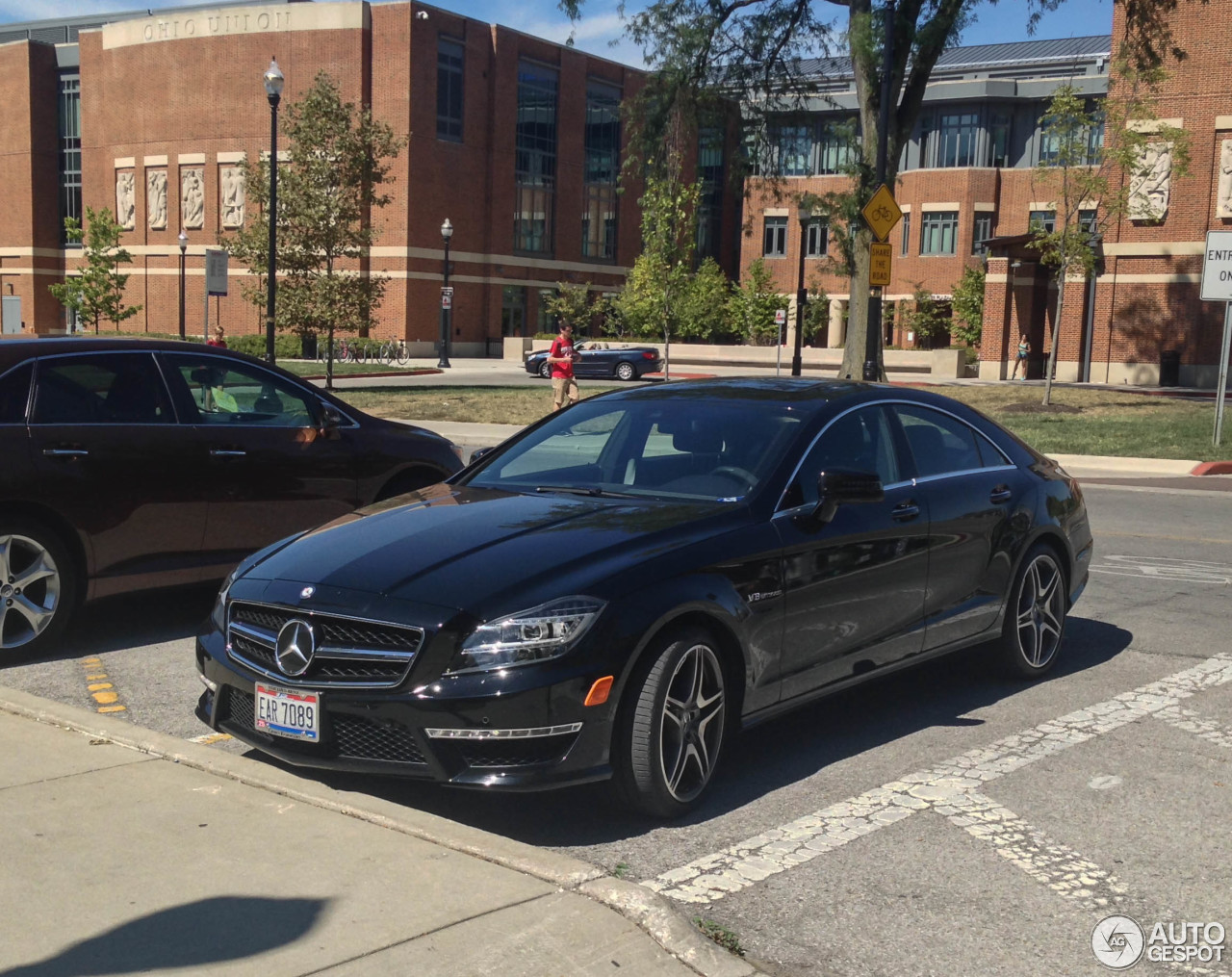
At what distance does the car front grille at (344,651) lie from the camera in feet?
14.9

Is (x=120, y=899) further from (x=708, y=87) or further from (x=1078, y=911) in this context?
(x=708, y=87)

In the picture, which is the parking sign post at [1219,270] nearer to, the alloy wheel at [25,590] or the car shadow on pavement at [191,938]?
the alloy wheel at [25,590]

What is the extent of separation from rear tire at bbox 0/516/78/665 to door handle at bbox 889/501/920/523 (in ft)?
14.2

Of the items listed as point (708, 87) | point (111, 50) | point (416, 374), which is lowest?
point (416, 374)

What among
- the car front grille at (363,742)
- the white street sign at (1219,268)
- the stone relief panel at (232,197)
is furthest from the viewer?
the stone relief panel at (232,197)

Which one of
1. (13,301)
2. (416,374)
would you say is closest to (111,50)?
(13,301)

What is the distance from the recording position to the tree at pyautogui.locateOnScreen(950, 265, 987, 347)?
60.0 meters

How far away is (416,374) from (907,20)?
24.7 meters

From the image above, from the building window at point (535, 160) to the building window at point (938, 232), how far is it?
18.4m

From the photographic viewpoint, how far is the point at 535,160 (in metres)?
65.9

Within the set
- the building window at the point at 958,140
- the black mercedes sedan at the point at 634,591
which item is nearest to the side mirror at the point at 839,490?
the black mercedes sedan at the point at 634,591

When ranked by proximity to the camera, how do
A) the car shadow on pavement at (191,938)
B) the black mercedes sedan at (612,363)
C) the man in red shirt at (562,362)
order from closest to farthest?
1. the car shadow on pavement at (191,938)
2. the man in red shirt at (562,362)
3. the black mercedes sedan at (612,363)

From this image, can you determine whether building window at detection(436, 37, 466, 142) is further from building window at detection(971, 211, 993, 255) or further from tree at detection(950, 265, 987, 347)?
building window at detection(971, 211, 993, 255)

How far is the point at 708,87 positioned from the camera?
2972 cm
